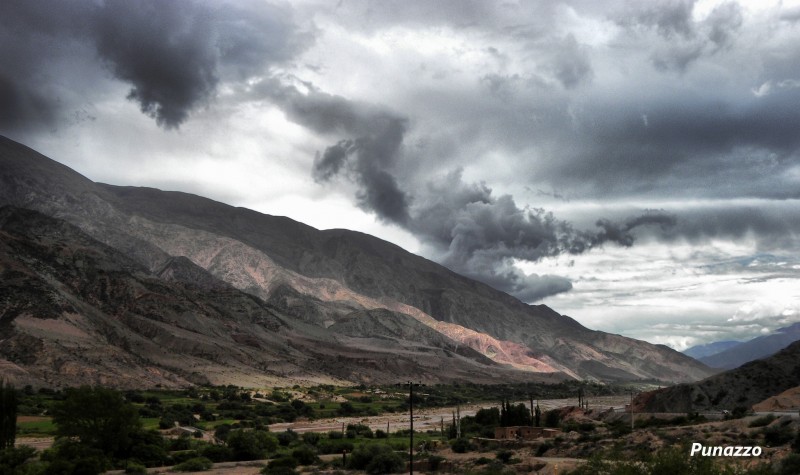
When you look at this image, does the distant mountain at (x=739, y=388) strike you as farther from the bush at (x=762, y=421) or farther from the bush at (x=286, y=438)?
the bush at (x=286, y=438)

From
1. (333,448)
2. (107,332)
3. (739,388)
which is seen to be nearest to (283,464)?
(333,448)

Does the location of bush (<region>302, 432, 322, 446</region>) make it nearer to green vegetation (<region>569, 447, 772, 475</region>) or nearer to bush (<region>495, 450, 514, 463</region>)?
bush (<region>495, 450, 514, 463</region>)

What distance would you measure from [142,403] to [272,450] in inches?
1803

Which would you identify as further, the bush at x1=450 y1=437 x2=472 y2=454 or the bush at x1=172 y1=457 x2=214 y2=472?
the bush at x1=450 y1=437 x2=472 y2=454

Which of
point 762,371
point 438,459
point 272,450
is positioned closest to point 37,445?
point 272,450

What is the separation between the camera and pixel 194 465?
178ft

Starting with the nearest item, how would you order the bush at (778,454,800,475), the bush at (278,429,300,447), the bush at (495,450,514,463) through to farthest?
1. the bush at (778,454,800,475)
2. the bush at (495,450,514,463)
3. the bush at (278,429,300,447)

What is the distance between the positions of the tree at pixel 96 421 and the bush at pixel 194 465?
587 centimetres

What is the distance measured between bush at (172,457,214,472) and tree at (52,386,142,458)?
5.87 metres

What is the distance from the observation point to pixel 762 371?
298 ft

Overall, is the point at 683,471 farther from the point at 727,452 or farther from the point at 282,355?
the point at 282,355

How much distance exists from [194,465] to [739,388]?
7087cm

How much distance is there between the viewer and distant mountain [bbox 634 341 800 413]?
8681 centimetres

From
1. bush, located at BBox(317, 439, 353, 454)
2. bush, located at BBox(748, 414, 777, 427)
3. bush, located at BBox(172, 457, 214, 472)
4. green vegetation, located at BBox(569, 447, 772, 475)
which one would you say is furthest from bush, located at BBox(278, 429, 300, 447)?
green vegetation, located at BBox(569, 447, 772, 475)
